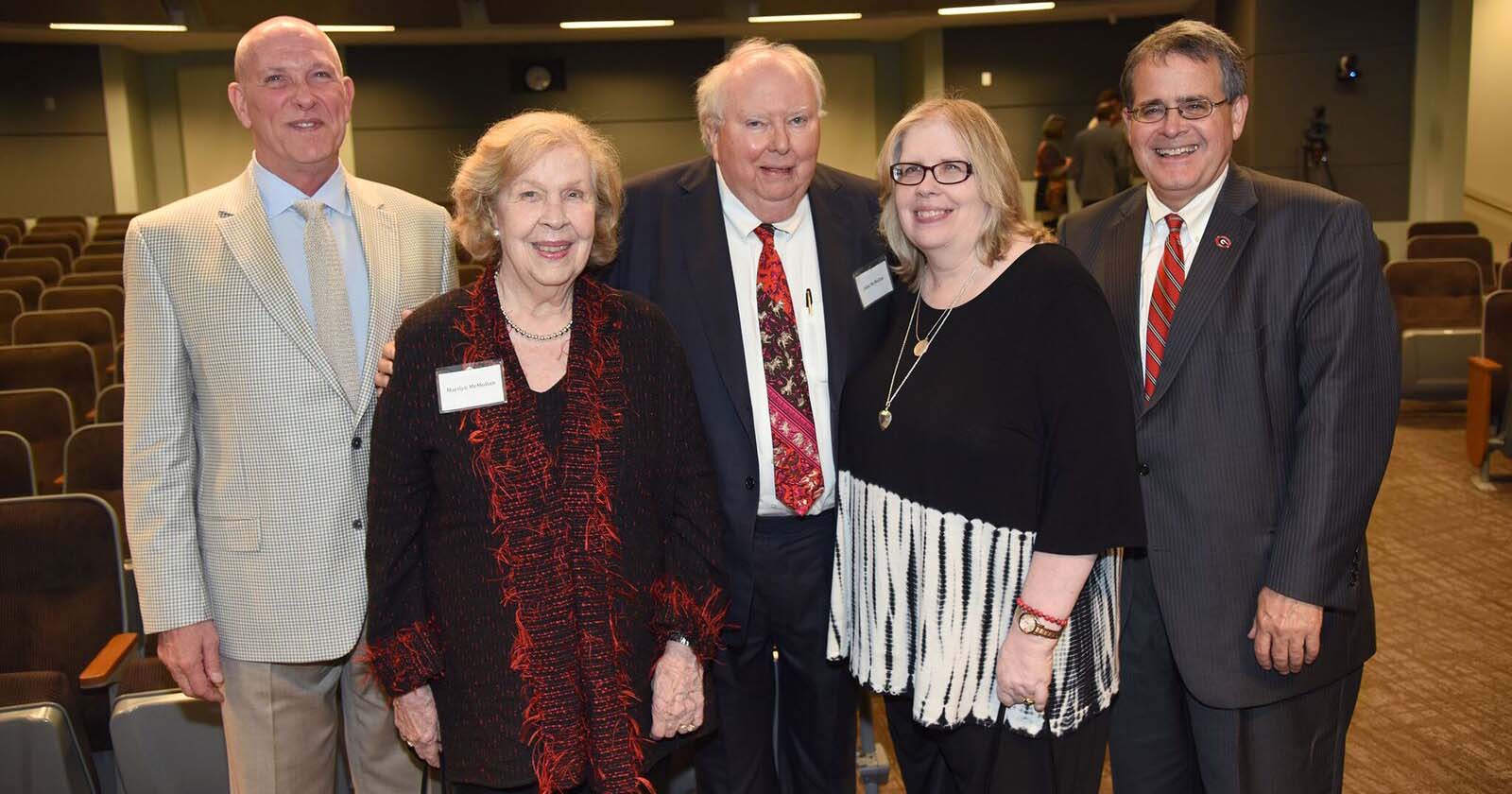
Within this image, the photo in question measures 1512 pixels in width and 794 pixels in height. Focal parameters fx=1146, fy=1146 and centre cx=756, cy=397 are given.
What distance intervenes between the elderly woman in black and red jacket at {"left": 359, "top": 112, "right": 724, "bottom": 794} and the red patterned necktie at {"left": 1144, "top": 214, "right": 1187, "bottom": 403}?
87 centimetres

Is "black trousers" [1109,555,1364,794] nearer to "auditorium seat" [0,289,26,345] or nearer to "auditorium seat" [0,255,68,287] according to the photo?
"auditorium seat" [0,289,26,345]

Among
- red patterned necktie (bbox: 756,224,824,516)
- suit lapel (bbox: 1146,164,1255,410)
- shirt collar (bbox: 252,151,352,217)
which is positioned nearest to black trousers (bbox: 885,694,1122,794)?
red patterned necktie (bbox: 756,224,824,516)

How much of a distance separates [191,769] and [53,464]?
7.70 feet

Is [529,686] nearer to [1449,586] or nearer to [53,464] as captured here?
[53,464]

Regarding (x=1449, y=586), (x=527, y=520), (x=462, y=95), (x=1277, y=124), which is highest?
(x=462, y=95)

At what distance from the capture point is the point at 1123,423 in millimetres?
1809

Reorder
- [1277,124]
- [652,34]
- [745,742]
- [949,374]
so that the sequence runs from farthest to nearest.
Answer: [652,34] → [1277,124] → [745,742] → [949,374]

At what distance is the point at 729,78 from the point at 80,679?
1.90 metres

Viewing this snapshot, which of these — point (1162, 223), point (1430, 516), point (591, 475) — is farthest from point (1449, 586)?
point (591, 475)

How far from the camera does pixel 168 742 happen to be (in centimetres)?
256

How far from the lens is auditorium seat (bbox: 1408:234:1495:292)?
811 centimetres

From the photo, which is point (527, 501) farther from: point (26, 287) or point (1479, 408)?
point (26, 287)

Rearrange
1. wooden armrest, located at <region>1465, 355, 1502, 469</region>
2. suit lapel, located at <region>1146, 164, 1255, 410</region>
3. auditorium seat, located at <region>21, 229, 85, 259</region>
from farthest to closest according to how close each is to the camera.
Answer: auditorium seat, located at <region>21, 229, 85, 259</region>, wooden armrest, located at <region>1465, 355, 1502, 469</region>, suit lapel, located at <region>1146, 164, 1255, 410</region>

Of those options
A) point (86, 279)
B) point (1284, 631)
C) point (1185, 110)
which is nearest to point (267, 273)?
point (1185, 110)
